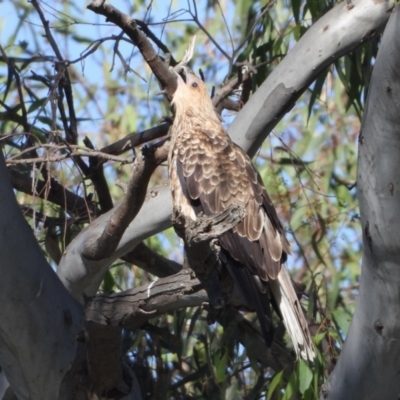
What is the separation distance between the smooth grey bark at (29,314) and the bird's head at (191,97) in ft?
3.74

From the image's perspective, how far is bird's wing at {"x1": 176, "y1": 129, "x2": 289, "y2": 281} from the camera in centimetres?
318

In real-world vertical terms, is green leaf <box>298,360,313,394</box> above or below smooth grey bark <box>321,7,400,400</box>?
below

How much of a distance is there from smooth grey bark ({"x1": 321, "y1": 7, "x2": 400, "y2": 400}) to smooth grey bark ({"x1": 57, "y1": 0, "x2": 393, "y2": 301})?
0.94 metres

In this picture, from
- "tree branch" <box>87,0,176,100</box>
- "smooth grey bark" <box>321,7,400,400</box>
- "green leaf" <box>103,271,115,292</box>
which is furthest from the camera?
"green leaf" <box>103,271,115,292</box>

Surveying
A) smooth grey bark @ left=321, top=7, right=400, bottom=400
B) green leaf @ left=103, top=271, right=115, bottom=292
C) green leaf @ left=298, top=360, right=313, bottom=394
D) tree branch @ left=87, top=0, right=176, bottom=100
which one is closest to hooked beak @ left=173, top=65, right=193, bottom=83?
tree branch @ left=87, top=0, right=176, bottom=100

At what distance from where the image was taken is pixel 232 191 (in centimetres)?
347

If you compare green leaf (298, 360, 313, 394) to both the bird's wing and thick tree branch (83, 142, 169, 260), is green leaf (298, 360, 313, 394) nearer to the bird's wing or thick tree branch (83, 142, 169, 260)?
the bird's wing

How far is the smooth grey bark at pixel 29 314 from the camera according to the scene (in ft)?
9.18

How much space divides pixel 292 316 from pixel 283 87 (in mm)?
834

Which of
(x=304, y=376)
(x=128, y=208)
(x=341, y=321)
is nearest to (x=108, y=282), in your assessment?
(x=341, y=321)

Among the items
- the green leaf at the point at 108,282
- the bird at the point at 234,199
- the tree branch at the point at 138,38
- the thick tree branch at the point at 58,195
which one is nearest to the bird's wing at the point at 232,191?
the bird at the point at 234,199

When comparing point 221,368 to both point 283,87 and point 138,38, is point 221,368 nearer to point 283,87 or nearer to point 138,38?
point 283,87

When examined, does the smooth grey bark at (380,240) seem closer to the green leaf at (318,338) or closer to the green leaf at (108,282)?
the green leaf at (318,338)

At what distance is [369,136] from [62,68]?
1.63 meters
